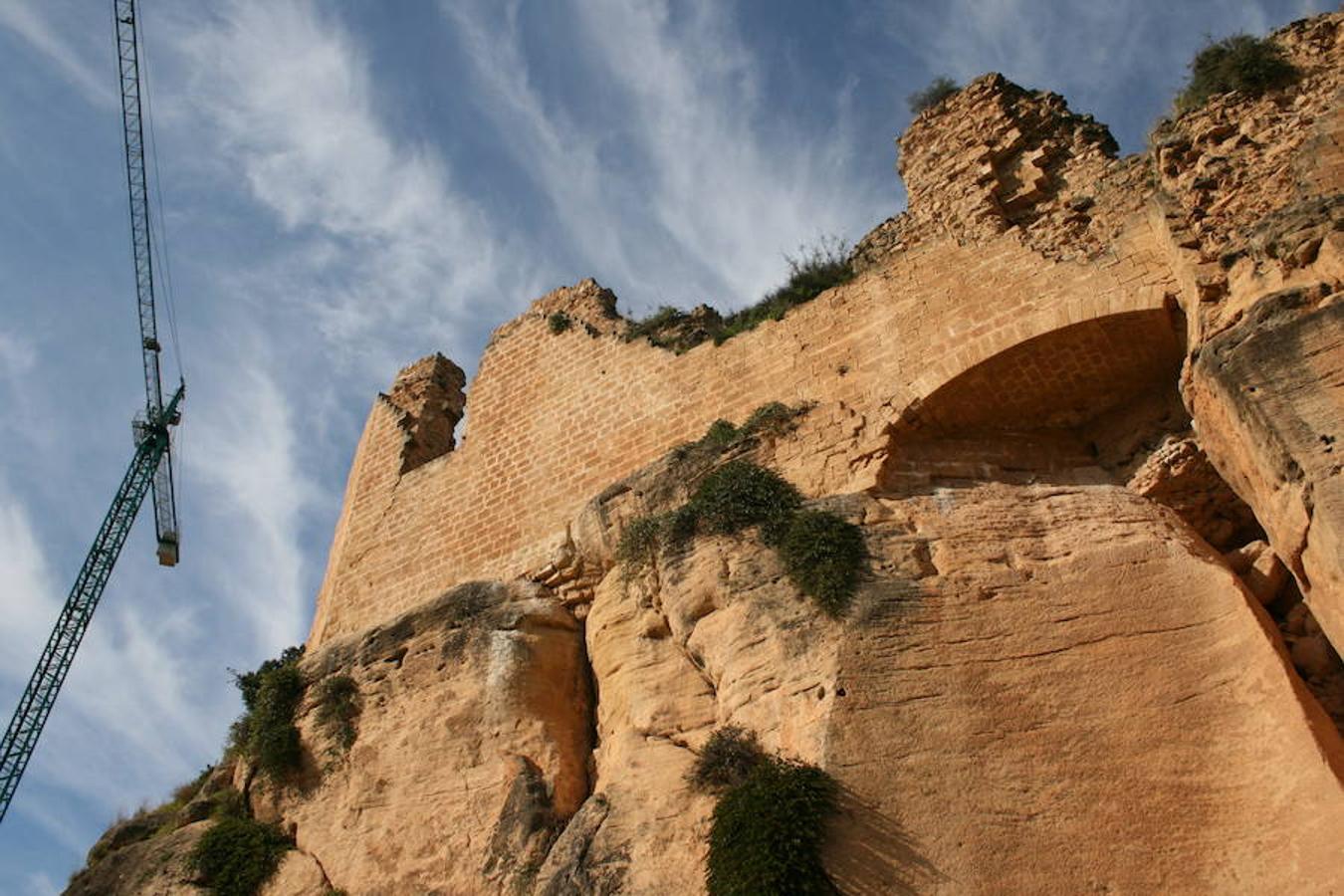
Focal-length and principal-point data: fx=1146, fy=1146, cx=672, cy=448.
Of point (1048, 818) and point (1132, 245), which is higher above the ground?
point (1132, 245)

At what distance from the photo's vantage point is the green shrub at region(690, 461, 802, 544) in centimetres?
875

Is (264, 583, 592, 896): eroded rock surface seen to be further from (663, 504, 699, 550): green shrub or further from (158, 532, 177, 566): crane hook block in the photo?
(158, 532, 177, 566): crane hook block

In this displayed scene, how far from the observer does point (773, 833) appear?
6547mm

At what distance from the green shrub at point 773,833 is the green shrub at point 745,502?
217 cm

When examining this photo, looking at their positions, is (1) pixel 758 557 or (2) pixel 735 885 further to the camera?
(1) pixel 758 557

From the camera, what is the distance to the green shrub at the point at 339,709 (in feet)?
33.6

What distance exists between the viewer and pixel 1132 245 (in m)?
9.23

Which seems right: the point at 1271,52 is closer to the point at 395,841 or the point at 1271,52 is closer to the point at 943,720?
the point at 943,720

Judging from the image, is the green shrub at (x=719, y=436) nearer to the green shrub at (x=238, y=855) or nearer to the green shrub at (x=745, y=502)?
the green shrub at (x=745, y=502)

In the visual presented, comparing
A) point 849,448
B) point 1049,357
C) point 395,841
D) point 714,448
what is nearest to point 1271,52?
point 1049,357

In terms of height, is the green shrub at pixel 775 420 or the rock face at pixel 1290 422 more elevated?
the green shrub at pixel 775 420

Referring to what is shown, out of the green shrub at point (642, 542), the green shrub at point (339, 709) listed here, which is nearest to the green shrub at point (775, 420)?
the green shrub at point (642, 542)

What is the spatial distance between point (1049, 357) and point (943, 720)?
365 cm

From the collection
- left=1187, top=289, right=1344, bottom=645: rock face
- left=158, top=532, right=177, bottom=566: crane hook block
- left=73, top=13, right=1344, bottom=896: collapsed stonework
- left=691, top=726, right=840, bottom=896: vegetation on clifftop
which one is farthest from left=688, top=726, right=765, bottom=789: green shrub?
left=158, top=532, right=177, bottom=566: crane hook block
